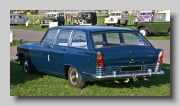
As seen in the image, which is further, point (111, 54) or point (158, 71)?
point (158, 71)

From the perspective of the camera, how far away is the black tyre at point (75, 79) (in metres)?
8.25

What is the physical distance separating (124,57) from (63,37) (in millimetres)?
1799

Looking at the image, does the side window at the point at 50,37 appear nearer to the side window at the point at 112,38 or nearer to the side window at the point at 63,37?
the side window at the point at 63,37

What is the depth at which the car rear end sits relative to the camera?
304 inches

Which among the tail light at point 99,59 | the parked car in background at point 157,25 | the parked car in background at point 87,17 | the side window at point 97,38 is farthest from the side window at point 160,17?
the tail light at point 99,59

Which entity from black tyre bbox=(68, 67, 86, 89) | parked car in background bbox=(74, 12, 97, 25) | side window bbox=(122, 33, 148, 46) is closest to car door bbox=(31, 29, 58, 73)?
black tyre bbox=(68, 67, 86, 89)

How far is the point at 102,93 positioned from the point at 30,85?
177 cm

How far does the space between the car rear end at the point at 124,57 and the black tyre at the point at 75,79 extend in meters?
0.48

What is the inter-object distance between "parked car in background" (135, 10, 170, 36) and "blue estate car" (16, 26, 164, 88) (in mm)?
15208

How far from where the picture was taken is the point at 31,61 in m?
10.2

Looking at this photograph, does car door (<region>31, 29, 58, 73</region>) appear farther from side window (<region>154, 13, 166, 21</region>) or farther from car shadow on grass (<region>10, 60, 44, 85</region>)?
side window (<region>154, 13, 166, 21</region>)

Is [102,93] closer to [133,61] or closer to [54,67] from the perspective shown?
[133,61]

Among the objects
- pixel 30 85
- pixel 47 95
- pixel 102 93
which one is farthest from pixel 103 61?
pixel 30 85

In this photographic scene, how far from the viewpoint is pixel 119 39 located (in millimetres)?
8812
